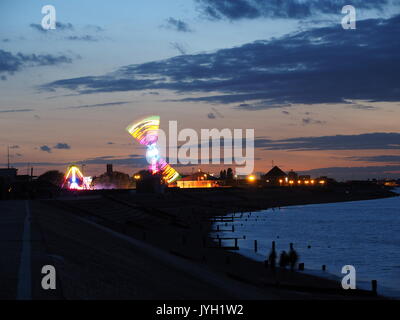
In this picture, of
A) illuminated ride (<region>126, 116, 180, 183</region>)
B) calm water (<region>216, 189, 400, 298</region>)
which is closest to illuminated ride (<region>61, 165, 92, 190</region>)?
illuminated ride (<region>126, 116, 180, 183</region>)

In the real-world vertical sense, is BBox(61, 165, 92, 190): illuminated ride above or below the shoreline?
above

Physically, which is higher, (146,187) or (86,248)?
(146,187)

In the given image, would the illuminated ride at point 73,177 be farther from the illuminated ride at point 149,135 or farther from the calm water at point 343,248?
the calm water at point 343,248

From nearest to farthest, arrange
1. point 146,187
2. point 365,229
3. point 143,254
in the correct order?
point 143,254
point 365,229
point 146,187

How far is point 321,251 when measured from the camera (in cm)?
5212

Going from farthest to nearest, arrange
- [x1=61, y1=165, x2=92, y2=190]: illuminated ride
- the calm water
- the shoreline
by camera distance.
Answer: [x1=61, y1=165, x2=92, y2=190]: illuminated ride → the calm water → the shoreline

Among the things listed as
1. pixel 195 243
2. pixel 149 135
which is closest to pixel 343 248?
pixel 195 243

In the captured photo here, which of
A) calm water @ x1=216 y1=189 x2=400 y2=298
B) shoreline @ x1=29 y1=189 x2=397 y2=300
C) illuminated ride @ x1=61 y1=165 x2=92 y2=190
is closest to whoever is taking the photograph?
shoreline @ x1=29 y1=189 x2=397 y2=300

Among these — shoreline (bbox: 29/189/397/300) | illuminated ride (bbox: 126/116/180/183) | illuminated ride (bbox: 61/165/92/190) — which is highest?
→ illuminated ride (bbox: 126/116/180/183)

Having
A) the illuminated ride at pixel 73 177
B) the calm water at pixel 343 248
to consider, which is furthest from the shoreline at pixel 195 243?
the illuminated ride at pixel 73 177

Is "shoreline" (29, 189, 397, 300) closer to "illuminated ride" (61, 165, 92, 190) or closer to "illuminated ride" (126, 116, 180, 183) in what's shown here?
"illuminated ride" (126, 116, 180, 183)
